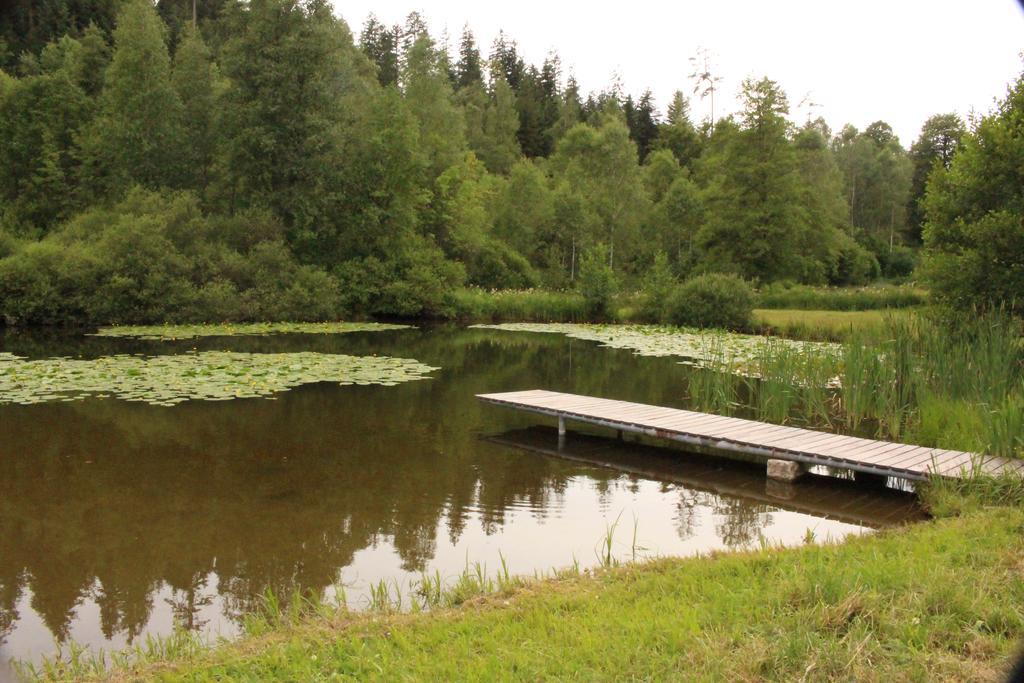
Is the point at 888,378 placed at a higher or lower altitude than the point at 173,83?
lower

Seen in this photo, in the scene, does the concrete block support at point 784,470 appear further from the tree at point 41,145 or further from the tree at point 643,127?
the tree at point 643,127

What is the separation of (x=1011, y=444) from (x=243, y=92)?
97.9ft

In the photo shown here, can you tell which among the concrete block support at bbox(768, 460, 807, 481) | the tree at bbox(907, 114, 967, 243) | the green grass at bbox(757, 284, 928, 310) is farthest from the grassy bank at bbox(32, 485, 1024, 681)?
the tree at bbox(907, 114, 967, 243)

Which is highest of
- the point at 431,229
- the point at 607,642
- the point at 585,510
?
the point at 431,229

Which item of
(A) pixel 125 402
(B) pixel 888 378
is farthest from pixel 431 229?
(B) pixel 888 378

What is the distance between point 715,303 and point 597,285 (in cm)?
549

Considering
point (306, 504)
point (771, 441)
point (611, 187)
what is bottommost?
point (306, 504)

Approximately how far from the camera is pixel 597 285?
30047 millimetres

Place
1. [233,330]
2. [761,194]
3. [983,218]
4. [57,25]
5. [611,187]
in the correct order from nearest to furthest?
[983,218] < [233,330] < [761,194] < [57,25] < [611,187]

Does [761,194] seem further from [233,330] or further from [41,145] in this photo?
[41,145]

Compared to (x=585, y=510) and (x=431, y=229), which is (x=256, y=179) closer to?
(x=431, y=229)

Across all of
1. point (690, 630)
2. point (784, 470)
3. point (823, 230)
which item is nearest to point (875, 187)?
point (823, 230)

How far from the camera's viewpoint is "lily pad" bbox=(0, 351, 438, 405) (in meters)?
12.3

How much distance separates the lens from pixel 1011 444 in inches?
305
